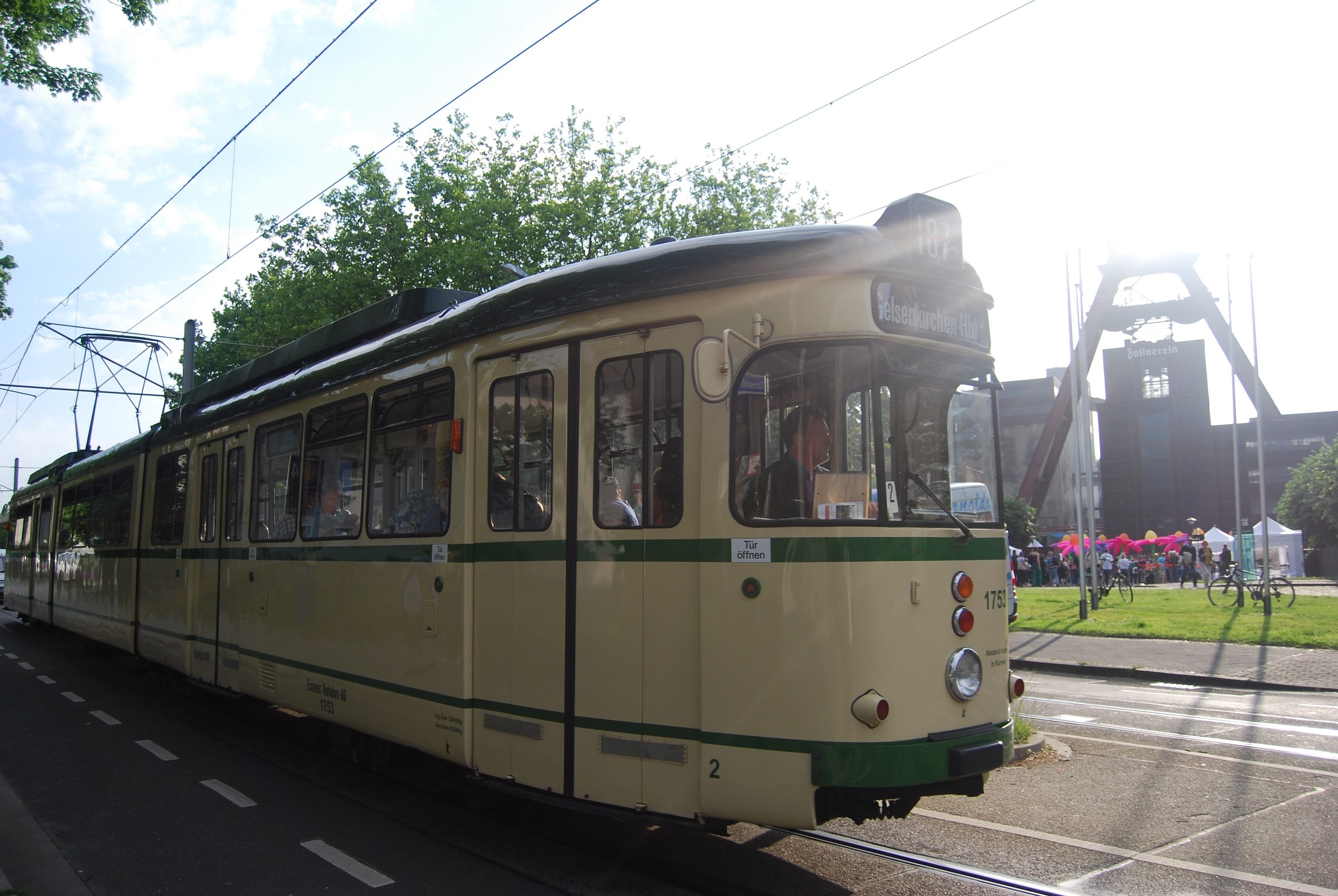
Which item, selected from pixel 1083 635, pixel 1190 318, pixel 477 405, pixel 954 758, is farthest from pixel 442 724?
pixel 1190 318

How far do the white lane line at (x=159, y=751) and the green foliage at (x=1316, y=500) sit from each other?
43.0 metres

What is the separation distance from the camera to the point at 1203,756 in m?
8.19

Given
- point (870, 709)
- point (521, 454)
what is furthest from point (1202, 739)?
point (521, 454)

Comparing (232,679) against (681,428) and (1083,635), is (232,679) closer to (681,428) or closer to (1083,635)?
(681,428)

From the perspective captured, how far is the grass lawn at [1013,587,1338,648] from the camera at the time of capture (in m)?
16.2

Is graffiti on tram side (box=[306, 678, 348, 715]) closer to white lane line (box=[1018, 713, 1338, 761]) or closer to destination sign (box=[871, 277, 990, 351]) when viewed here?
destination sign (box=[871, 277, 990, 351])

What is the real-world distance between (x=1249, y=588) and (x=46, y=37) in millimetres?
25427

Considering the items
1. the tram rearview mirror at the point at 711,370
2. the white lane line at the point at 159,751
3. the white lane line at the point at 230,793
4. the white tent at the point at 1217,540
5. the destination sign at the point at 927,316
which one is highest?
the destination sign at the point at 927,316

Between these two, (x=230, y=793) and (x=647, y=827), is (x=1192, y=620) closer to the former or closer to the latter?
(x=647, y=827)

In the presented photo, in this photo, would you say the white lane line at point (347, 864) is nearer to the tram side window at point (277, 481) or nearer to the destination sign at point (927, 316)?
the tram side window at point (277, 481)

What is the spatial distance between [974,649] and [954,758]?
1.93 feet

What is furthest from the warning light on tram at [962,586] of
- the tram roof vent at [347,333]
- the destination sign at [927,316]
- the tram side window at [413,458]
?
the tram roof vent at [347,333]

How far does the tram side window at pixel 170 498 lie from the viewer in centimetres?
1101

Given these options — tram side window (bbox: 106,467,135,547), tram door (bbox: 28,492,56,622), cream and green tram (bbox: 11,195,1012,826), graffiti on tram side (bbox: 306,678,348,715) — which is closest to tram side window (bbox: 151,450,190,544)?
tram side window (bbox: 106,467,135,547)
